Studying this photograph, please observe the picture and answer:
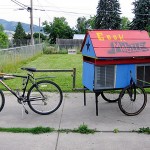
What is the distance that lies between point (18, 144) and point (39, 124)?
2.80 ft

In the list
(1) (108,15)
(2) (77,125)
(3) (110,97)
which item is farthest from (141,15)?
(2) (77,125)

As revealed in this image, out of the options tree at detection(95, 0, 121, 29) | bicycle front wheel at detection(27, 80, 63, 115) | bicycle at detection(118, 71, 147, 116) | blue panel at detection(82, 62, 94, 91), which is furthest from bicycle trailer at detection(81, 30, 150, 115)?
tree at detection(95, 0, 121, 29)

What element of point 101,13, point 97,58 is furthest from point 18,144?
point 101,13

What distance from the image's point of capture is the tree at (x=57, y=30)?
6028 cm

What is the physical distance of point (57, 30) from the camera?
6028cm

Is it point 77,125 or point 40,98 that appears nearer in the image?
point 77,125

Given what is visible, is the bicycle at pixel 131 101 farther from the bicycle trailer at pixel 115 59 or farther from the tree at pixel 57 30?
the tree at pixel 57 30

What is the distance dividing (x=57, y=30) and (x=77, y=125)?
2228 inches

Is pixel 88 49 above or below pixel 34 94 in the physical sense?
above

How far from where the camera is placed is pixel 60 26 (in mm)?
60969

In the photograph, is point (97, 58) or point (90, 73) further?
point (90, 73)

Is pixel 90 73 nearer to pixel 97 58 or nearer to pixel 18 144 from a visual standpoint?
pixel 97 58

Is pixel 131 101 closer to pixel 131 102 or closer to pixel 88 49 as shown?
pixel 131 102

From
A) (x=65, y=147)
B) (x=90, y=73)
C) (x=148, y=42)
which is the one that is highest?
(x=148, y=42)
